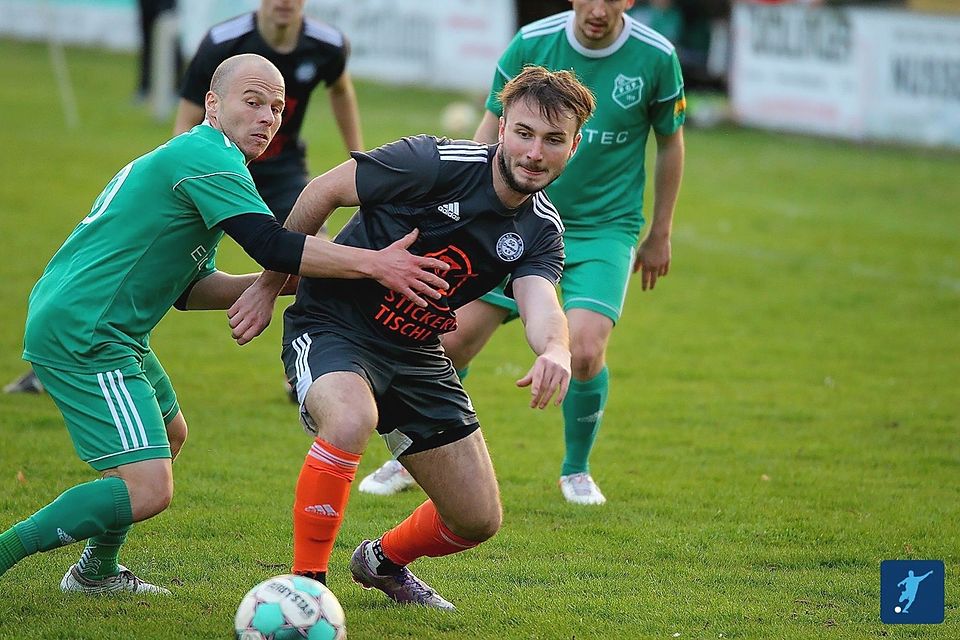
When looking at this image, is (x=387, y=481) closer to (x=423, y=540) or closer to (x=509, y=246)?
(x=423, y=540)

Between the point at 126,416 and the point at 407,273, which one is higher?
the point at 407,273

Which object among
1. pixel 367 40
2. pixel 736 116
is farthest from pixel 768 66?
pixel 367 40

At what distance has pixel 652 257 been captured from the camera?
6824 mm

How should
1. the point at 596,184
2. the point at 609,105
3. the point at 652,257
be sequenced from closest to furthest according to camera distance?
the point at 609,105, the point at 596,184, the point at 652,257

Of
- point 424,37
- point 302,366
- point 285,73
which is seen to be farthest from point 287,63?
point 424,37

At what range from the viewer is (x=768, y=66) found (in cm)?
2050

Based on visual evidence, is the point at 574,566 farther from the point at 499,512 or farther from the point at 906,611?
the point at 906,611

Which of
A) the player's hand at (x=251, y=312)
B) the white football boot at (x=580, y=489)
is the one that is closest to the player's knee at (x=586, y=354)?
the white football boot at (x=580, y=489)

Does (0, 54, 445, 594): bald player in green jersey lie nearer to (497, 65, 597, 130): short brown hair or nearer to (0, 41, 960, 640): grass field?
(0, 41, 960, 640): grass field

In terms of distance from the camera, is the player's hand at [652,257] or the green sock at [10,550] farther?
the player's hand at [652,257]

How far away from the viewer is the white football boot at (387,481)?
6480mm

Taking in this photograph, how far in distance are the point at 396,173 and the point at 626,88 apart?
2256mm

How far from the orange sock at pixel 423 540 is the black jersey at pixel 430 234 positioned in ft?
2.16

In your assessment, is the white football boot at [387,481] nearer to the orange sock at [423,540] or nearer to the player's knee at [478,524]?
the orange sock at [423,540]
